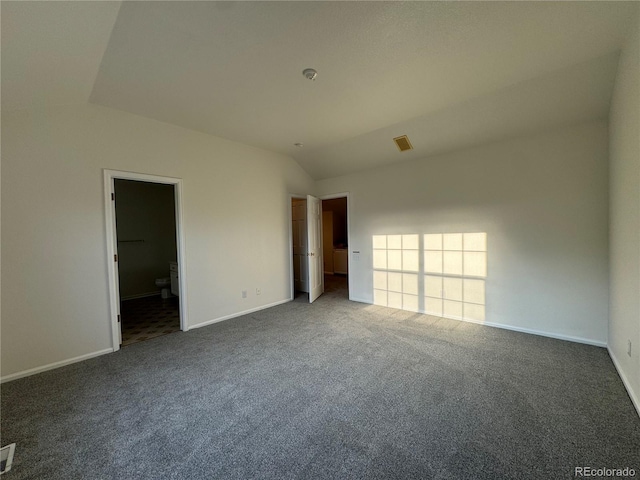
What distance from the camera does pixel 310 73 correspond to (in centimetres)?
228

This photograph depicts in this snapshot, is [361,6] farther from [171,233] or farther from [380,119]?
[171,233]

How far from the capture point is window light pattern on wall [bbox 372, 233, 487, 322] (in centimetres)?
354

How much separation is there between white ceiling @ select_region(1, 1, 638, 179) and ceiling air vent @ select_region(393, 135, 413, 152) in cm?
32

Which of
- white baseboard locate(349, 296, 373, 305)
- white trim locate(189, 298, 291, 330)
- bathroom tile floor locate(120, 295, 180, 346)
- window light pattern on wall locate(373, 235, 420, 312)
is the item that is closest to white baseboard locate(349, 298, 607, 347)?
window light pattern on wall locate(373, 235, 420, 312)

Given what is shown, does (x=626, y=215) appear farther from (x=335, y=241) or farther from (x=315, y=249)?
(x=335, y=241)

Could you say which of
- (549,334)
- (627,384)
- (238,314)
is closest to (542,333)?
(549,334)

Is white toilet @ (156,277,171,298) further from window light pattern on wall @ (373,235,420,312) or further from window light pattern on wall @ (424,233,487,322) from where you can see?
window light pattern on wall @ (424,233,487,322)

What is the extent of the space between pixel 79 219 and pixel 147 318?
6.68ft

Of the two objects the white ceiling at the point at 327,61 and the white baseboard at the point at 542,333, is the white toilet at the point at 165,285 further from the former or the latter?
the white baseboard at the point at 542,333

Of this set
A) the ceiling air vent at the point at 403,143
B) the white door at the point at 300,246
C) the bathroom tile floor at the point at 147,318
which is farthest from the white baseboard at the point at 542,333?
the bathroom tile floor at the point at 147,318

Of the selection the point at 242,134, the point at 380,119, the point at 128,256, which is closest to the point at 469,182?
the point at 380,119

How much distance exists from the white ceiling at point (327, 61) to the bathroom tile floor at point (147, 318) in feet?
9.07

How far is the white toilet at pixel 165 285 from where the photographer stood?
5405 millimetres

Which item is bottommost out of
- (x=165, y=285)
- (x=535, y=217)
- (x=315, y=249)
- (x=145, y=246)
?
(x=165, y=285)
